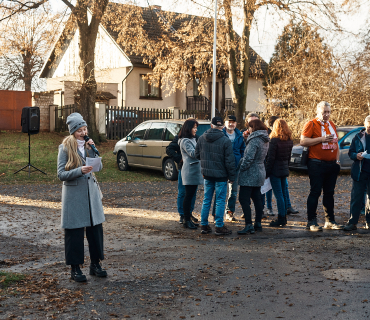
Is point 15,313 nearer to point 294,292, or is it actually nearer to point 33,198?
point 294,292

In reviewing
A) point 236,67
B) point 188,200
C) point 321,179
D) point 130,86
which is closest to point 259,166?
point 321,179

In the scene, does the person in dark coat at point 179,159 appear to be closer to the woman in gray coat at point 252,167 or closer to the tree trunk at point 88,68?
the woman in gray coat at point 252,167

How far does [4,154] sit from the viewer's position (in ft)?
66.8

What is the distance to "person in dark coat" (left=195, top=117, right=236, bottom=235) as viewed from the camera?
799cm

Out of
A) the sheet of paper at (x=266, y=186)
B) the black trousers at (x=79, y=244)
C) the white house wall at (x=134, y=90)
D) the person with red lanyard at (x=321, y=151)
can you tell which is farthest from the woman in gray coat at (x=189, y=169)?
the white house wall at (x=134, y=90)

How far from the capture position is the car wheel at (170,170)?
15.4 metres

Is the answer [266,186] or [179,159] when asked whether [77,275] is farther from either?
[266,186]

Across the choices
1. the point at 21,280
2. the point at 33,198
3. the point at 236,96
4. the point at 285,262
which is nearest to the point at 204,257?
Result: the point at 285,262

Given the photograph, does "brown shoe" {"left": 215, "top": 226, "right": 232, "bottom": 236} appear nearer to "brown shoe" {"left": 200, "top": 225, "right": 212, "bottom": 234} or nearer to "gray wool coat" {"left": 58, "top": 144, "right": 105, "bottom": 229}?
"brown shoe" {"left": 200, "top": 225, "right": 212, "bottom": 234}

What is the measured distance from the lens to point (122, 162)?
17797 millimetres

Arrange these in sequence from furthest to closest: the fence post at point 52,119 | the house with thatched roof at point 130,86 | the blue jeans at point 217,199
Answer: the house with thatched roof at point 130,86, the fence post at point 52,119, the blue jeans at point 217,199

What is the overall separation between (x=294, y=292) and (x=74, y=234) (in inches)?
99.2

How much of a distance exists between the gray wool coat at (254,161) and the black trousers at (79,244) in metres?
3.23

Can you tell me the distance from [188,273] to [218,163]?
8.50 ft
